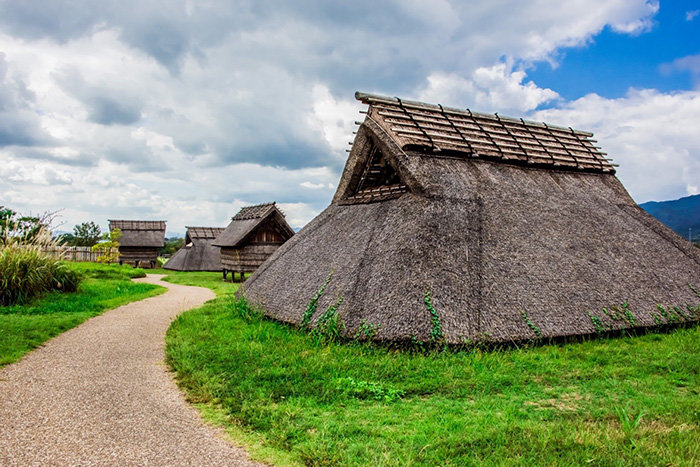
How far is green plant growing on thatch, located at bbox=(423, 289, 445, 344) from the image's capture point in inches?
249

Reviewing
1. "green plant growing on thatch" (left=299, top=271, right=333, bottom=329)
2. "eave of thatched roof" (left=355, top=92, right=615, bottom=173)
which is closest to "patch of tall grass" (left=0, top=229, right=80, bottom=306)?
"green plant growing on thatch" (left=299, top=271, right=333, bottom=329)

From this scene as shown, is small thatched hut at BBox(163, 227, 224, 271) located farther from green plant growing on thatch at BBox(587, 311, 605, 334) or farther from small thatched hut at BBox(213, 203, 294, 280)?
green plant growing on thatch at BBox(587, 311, 605, 334)

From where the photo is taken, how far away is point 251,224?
75.7 feet

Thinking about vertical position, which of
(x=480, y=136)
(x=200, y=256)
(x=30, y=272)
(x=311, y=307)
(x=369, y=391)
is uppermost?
(x=480, y=136)

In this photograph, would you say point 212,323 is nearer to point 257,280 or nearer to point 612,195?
point 257,280

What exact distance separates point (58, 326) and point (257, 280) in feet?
13.5

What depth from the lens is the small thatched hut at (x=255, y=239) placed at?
74.7 ft

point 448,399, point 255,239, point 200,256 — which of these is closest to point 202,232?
point 200,256

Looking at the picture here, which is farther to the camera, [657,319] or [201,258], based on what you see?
[201,258]

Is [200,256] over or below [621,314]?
over

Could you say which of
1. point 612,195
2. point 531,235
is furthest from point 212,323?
point 612,195

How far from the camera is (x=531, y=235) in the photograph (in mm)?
8633

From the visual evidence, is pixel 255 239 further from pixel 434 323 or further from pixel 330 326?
pixel 434 323

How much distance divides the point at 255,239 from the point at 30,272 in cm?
1222
